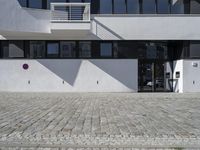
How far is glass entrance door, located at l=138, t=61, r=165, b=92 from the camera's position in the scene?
78.3 ft

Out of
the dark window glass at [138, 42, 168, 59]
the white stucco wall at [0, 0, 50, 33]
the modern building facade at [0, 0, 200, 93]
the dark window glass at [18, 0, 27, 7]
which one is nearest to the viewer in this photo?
the white stucco wall at [0, 0, 50, 33]

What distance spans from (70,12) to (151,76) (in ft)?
26.7

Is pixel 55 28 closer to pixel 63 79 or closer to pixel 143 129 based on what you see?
pixel 63 79

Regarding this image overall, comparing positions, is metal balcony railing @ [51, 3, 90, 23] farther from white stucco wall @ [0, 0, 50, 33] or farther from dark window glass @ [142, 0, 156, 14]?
dark window glass @ [142, 0, 156, 14]

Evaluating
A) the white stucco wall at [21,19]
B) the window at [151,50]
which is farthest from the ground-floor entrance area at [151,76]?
the white stucco wall at [21,19]

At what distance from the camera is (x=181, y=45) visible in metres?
23.2

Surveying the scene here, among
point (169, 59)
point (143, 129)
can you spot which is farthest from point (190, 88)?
point (143, 129)

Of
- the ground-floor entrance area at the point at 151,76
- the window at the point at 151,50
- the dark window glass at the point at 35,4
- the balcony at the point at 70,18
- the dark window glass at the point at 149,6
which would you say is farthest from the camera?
the ground-floor entrance area at the point at 151,76

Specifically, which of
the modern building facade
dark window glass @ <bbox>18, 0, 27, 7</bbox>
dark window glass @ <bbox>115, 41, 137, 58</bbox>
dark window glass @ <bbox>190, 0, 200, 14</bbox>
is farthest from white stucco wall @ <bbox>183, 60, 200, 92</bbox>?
dark window glass @ <bbox>18, 0, 27, 7</bbox>

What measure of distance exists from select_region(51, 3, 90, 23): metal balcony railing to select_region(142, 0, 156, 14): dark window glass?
4686 millimetres

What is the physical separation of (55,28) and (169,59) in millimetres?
9624

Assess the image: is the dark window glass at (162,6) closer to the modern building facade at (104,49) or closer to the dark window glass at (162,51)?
the modern building facade at (104,49)

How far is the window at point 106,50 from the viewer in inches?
907

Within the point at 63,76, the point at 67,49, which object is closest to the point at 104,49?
the point at 67,49
